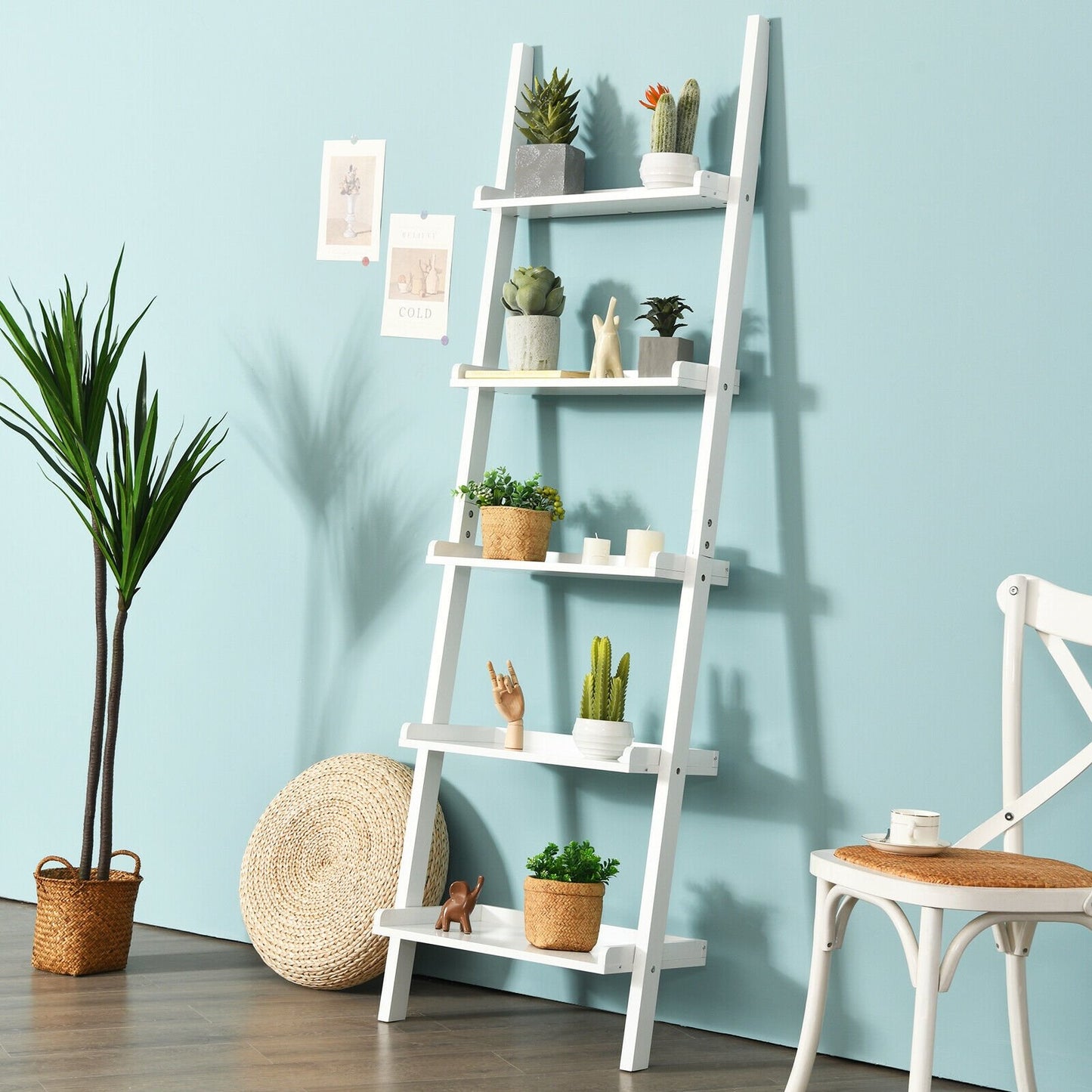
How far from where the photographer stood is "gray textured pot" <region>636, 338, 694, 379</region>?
2.54m

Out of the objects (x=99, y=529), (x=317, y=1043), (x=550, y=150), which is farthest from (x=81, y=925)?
(x=550, y=150)

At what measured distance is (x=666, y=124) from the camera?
8.34ft

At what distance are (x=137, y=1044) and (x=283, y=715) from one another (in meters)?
0.88

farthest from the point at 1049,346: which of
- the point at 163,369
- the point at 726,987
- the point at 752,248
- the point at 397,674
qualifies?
the point at 163,369

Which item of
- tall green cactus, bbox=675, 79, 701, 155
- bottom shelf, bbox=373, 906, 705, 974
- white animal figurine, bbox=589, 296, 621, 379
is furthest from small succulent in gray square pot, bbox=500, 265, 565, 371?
bottom shelf, bbox=373, 906, 705, 974

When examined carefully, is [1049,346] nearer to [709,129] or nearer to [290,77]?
[709,129]

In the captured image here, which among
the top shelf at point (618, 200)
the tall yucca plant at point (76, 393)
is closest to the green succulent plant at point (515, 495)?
the top shelf at point (618, 200)

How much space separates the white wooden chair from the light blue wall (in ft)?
0.50

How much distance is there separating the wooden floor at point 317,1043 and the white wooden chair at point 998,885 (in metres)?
0.30

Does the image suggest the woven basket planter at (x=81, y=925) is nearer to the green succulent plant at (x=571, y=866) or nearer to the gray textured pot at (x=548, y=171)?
the green succulent plant at (x=571, y=866)

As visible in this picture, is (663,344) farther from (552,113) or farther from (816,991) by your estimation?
(816,991)

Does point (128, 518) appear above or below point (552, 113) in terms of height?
below

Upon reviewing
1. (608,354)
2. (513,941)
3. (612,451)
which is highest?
(608,354)

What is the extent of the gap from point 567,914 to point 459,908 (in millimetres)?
234
